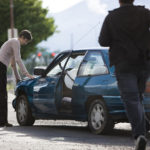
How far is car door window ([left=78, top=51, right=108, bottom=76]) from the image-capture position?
385 inches

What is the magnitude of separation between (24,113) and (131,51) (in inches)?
222

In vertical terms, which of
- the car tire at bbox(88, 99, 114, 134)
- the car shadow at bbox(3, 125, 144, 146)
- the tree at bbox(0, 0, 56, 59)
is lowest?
the car shadow at bbox(3, 125, 144, 146)

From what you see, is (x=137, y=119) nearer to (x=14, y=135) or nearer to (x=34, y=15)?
(x=14, y=135)

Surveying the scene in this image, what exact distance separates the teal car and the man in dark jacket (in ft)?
8.70

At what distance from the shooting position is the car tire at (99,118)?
367 inches

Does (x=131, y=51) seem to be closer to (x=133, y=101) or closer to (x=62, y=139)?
(x=133, y=101)

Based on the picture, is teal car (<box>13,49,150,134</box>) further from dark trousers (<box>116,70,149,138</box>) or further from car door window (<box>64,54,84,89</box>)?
dark trousers (<box>116,70,149,138</box>)

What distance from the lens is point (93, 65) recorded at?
10.1 metres

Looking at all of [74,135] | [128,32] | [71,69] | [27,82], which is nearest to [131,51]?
[128,32]

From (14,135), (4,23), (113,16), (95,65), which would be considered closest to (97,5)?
(95,65)

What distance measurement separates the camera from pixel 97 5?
36.5 feet

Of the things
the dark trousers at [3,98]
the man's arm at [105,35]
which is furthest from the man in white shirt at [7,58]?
the man's arm at [105,35]

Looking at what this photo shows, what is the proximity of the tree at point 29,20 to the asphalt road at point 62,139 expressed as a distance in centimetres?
4204

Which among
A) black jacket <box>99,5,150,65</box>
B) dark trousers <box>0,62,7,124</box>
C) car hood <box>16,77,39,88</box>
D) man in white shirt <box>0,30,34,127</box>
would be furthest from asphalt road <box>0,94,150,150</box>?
black jacket <box>99,5,150,65</box>
